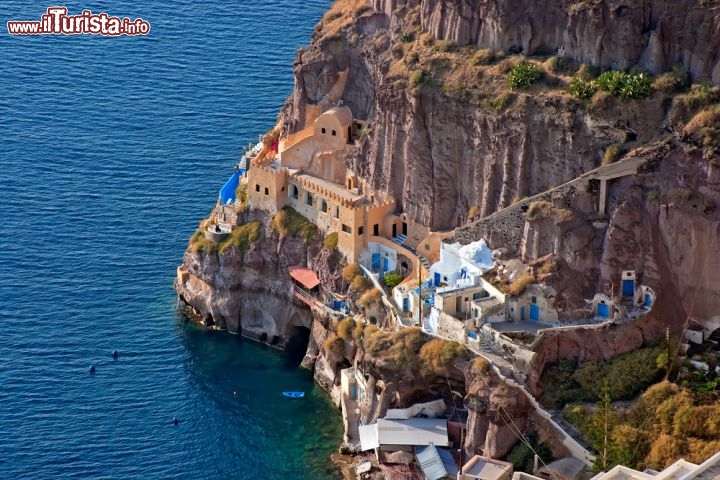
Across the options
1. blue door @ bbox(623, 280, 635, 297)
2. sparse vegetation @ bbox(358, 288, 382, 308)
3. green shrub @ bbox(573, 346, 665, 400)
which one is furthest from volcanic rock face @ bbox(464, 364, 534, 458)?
sparse vegetation @ bbox(358, 288, 382, 308)

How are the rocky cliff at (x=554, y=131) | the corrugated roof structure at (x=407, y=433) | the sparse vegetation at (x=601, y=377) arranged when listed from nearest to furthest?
the rocky cliff at (x=554, y=131) → the sparse vegetation at (x=601, y=377) → the corrugated roof structure at (x=407, y=433)

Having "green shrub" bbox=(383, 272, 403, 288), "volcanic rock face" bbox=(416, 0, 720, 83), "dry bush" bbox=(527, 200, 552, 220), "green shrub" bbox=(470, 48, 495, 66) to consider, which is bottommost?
"green shrub" bbox=(383, 272, 403, 288)

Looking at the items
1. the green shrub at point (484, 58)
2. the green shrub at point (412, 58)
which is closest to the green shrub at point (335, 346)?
the green shrub at point (412, 58)

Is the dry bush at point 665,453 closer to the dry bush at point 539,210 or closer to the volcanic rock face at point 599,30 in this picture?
the dry bush at point 539,210

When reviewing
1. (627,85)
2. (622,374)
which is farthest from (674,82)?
(622,374)

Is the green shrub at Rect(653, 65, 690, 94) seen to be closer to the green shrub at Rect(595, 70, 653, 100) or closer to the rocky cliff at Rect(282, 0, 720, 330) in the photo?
the rocky cliff at Rect(282, 0, 720, 330)

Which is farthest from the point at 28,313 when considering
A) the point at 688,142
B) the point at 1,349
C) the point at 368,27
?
the point at 688,142
